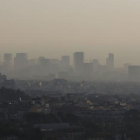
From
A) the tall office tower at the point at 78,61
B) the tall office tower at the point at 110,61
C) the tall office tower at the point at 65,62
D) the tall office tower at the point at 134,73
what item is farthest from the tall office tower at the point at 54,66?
the tall office tower at the point at 134,73

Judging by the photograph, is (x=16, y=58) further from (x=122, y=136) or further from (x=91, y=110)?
(x=122, y=136)

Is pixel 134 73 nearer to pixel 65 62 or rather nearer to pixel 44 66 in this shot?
pixel 65 62

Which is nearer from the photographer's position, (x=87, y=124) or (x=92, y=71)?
(x=87, y=124)

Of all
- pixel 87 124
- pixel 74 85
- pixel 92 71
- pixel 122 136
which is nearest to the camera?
pixel 122 136

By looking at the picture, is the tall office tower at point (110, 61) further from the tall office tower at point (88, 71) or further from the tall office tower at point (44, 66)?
the tall office tower at point (44, 66)

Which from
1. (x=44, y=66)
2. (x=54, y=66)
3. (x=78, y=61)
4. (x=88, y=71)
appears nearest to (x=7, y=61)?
(x=44, y=66)

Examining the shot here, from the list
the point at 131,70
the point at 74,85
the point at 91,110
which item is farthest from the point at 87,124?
the point at 131,70

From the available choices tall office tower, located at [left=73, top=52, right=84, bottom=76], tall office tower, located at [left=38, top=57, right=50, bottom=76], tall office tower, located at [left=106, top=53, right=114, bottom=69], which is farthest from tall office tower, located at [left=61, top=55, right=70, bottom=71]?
tall office tower, located at [left=106, top=53, right=114, bottom=69]
